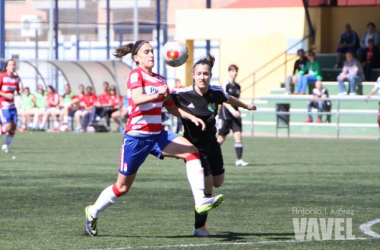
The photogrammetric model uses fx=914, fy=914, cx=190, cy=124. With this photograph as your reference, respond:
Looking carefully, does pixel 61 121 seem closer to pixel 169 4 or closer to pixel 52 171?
pixel 169 4

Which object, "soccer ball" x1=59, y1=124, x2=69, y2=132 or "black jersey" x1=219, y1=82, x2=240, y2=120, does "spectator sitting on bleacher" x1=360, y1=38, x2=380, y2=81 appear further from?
"black jersey" x1=219, y1=82, x2=240, y2=120

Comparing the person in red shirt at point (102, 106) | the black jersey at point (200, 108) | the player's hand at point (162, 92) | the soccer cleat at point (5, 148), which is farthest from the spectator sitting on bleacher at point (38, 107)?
the player's hand at point (162, 92)

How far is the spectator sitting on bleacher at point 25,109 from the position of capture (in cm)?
3541

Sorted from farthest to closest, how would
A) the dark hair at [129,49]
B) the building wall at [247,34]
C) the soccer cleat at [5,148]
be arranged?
1. the building wall at [247,34]
2. the soccer cleat at [5,148]
3. the dark hair at [129,49]

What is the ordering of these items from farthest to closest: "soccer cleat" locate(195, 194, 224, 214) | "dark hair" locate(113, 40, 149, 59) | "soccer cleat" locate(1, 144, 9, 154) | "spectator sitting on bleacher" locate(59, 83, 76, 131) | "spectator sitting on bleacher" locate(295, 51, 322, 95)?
"spectator sitting on bleacher" locate(59, 83, 76, 131)
"spectator sitting on bleacher" locate(295, 51, 322, 95)
"soccer cleat" locate(1, 144, 9, 154)
"dark hair" locate(113, 40, 149, 59)
"soccer cleat" locate(195, 194, 224, 214)

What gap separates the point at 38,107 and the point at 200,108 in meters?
27.3

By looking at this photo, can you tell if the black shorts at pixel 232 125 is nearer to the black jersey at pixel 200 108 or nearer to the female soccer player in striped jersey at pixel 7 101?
the female soccer player in striped jersey at pixel 7 101

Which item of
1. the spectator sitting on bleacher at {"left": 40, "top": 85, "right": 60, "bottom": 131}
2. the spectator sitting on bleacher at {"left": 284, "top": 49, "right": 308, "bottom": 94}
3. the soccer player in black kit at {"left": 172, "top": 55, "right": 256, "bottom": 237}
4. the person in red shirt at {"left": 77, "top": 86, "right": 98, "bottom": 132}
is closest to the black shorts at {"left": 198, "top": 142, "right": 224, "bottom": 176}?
the soccer player in black kit at {"left": 172, "top": 55, "right": 256, "bottom": 237}

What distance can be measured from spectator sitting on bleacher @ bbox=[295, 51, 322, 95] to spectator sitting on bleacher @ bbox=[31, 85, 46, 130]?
9.83m

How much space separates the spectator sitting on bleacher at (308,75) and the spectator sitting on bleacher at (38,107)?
387 inches

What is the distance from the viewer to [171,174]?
52.2 ft

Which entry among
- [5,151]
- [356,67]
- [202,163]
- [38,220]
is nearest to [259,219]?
[202,163]

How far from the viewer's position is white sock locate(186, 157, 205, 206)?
327 inches

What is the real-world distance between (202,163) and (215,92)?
72 cm
